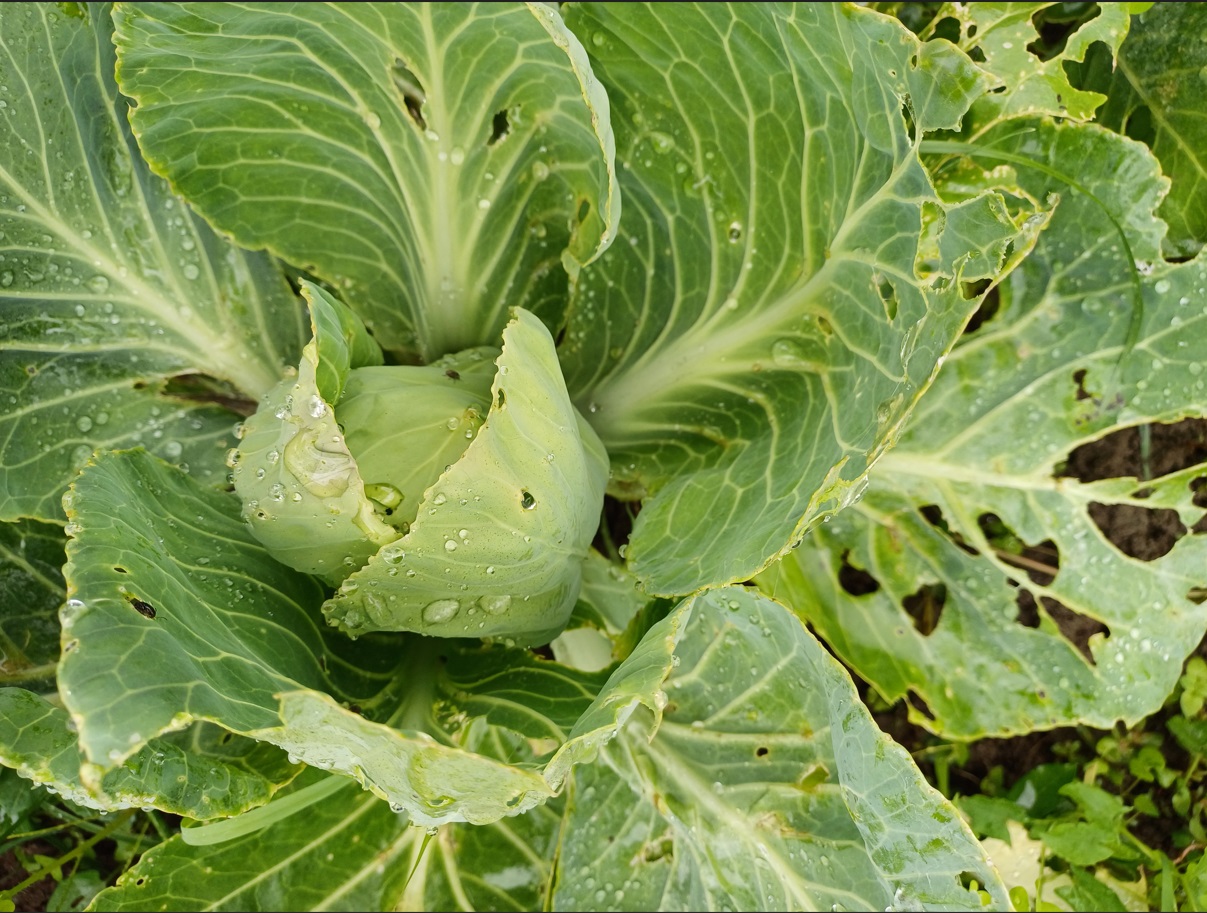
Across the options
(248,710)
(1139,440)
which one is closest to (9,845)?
(248,710)

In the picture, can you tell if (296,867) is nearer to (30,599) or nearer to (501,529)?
(30,599)

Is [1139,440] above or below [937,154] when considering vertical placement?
below

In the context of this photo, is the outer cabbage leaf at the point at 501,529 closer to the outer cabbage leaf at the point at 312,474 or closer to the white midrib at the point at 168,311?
the outer cabbage leaf at the point at 312,474

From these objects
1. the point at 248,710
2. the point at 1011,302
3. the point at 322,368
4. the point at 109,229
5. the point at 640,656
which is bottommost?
the point at 248,710

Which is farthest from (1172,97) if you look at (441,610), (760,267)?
(441,610)

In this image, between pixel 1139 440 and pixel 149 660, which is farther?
pixel 1139 440

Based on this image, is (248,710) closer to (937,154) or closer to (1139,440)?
(937,154)

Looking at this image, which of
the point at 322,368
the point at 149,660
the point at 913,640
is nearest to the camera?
the point at 149,660
